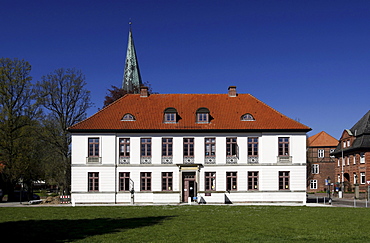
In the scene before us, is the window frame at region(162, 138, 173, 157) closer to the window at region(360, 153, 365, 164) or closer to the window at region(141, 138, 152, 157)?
the window at region(141, 138, 152, 157)

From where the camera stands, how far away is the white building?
124ft

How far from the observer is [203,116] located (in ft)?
128

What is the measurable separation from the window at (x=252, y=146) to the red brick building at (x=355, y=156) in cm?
2262

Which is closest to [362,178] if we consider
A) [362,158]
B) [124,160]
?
[362,158]

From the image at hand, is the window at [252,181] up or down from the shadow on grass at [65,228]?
up

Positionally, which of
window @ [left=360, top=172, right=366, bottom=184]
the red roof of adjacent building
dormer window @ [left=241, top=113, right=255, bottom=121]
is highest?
dormer window @ [left=241, top=113, right=255, bottom=121]

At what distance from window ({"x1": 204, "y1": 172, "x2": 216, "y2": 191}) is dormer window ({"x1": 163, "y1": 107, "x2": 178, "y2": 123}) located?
18.4ft

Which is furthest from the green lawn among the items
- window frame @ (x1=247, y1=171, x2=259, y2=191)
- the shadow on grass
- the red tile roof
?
the red tile roof

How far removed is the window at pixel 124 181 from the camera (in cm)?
3809

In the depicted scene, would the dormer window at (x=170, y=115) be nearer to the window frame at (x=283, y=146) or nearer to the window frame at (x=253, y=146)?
the window frame at (x=253, y=146)

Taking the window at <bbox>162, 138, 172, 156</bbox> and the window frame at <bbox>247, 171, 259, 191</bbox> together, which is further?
the window at <bbox>162, 138, 172, 156</bbox>

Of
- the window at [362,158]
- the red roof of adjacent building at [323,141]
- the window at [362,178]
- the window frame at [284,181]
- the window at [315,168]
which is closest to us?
the window frame at [284,181]

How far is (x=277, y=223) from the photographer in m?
20.2

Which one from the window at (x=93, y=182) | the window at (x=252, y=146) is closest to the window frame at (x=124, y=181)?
the window at (x=93, y=182)
